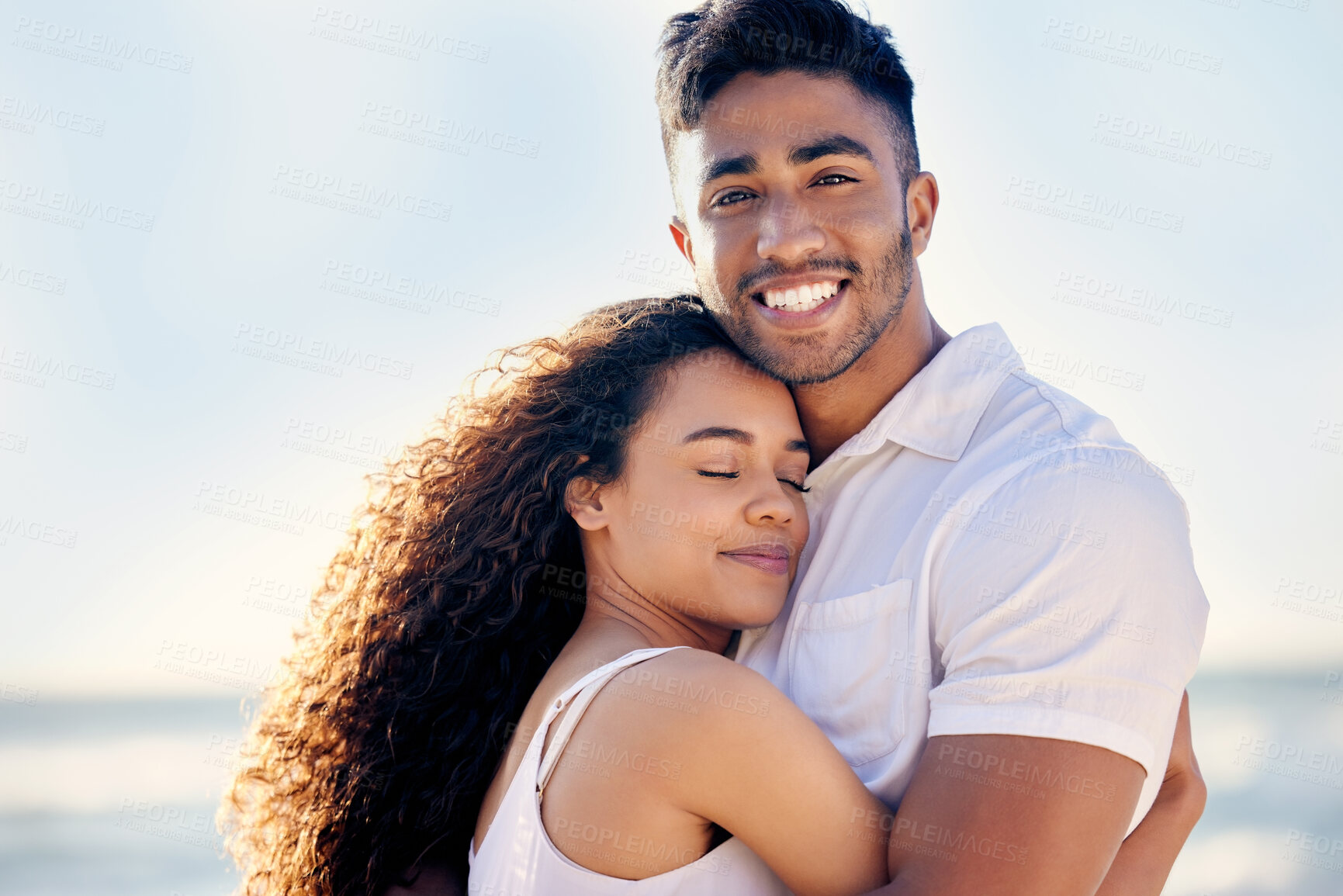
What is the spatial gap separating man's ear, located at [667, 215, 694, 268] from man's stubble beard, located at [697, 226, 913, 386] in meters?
0.41

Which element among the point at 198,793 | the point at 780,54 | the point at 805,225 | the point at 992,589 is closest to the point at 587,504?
the point at 805,225

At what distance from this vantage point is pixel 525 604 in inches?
108

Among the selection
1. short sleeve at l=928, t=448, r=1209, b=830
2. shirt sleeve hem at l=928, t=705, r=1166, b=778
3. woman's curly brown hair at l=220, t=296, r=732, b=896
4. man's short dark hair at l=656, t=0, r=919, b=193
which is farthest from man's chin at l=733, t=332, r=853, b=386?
shirt sleeve hem at l=928, t=705, r=1166, b=778

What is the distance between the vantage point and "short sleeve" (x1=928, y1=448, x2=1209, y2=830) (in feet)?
5.84

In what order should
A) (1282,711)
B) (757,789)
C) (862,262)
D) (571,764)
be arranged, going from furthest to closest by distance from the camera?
(1282,711)
(862,262)
(571,764)
(757,789)

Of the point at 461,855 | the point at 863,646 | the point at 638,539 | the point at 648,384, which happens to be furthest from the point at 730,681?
the point at 461,855

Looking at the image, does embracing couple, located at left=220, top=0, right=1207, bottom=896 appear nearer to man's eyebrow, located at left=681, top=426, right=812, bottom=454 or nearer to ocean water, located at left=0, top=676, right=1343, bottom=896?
man's eyebrow, located at left=681, top=426, right=812, bottom=454

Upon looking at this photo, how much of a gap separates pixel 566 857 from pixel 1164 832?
1.26 metres

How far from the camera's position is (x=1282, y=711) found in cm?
1269

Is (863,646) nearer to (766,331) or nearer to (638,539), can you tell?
(638,539)

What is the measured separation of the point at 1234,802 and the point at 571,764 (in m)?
9.51

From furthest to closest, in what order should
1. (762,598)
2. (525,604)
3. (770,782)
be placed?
(525,604) < (762,598) < (770,782)

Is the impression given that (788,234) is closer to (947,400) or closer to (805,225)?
(805,225)

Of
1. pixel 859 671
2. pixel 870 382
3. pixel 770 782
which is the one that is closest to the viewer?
pixel 770 782
